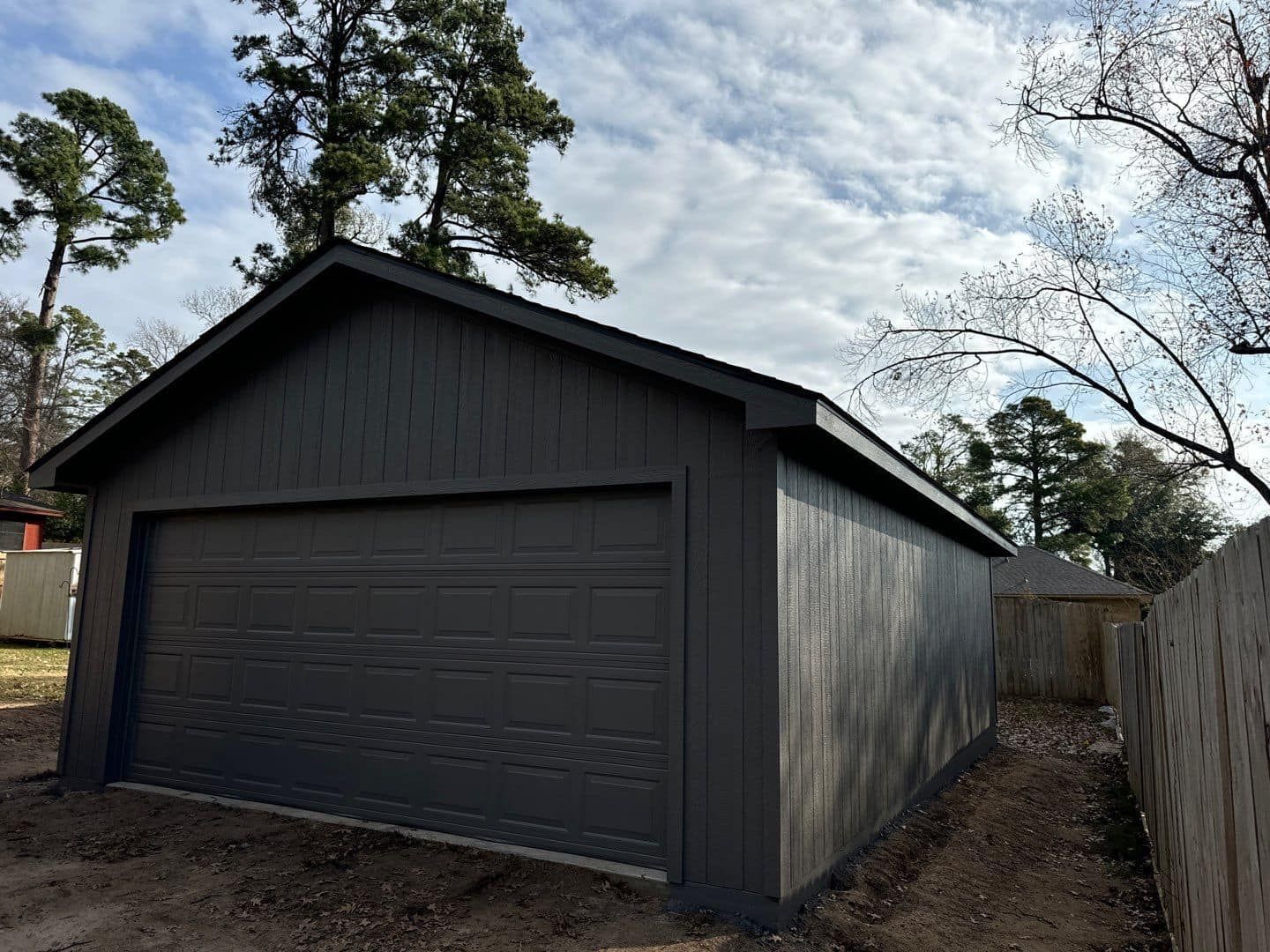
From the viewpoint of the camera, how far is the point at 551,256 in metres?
17.5

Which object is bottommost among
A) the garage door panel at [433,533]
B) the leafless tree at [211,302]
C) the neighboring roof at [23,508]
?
the garage door panel at [433,533]

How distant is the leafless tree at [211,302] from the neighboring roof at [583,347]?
1851cm

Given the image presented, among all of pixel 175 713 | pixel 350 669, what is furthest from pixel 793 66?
pixel 175 713

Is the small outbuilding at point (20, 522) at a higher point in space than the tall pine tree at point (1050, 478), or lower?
lower

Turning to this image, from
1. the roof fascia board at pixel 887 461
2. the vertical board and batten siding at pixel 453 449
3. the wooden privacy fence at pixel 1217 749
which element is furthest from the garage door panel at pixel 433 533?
the wooden privacy fence at pixel 1217 749

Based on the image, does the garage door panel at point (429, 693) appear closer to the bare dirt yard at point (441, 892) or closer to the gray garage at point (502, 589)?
the gray garage at point (502, 589)

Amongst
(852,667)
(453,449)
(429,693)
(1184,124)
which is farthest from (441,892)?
(1184,124)

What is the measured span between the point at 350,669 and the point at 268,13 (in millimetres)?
17657

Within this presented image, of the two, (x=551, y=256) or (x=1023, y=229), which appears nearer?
(x=1023, y=229)

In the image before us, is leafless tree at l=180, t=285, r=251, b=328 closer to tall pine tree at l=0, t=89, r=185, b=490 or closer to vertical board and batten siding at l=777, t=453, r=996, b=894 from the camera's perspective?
tall pine tree at l=0, t=89, r=185, b=490

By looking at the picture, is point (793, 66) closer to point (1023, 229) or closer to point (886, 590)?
point (886, 590)

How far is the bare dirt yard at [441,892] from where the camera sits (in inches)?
168

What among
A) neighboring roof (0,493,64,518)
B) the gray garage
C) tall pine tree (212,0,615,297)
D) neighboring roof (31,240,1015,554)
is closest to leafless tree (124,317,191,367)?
neighboring roof (0,493,64,518)

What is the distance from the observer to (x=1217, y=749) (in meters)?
2.87
